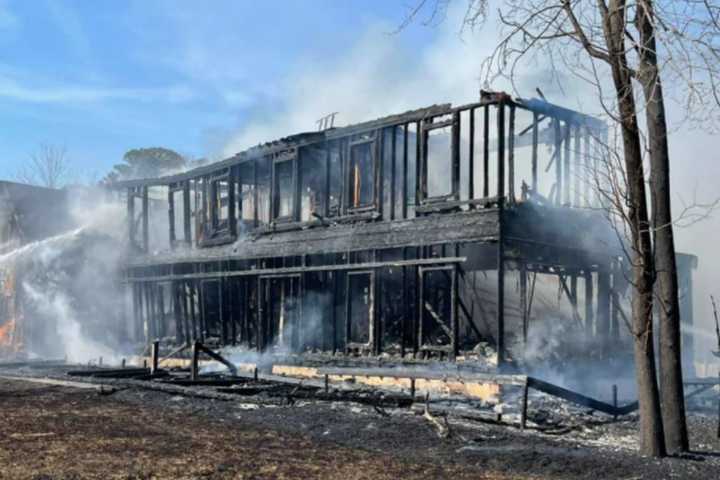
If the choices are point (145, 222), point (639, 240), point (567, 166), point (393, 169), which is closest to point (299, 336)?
point (393, 169)

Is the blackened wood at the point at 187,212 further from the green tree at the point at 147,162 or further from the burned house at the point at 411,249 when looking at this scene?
the green tree at the point at 147,162

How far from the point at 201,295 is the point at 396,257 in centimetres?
916

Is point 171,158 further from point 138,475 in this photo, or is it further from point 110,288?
point 138,475

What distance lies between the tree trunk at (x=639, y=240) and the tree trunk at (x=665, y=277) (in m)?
0.31

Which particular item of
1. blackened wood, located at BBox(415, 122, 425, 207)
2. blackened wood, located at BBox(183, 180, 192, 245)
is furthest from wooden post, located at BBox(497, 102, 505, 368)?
blackened wood, located at BBox(183, 180, 192, 245)

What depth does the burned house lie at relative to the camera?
1861 cm

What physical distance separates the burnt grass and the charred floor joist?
17.2 feet

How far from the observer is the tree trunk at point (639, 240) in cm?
952

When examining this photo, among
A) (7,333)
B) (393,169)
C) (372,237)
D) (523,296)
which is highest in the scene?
(393,169)

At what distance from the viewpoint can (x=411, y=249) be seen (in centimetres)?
1988

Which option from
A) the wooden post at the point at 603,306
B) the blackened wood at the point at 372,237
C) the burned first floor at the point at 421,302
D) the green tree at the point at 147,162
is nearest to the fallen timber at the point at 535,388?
the burned first floor at the point at 421,302

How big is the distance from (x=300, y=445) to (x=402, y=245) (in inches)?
390

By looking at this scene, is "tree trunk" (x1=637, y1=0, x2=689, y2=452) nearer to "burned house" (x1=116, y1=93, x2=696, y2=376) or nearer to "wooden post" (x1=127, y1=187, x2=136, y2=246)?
"burned house" (x1=116, y1=93, x2=696, y2=376)

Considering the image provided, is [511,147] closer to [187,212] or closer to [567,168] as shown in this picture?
[567,168]
